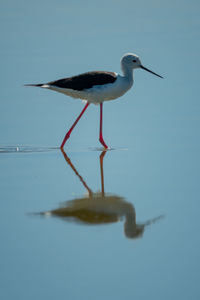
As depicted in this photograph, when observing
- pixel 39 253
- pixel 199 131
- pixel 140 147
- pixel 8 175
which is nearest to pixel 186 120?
pixel 199 131

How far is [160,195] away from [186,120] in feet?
12.5

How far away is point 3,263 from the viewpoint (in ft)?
12.1

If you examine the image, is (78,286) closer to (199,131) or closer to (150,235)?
(150,235)

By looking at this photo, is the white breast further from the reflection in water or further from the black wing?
the reflection in water

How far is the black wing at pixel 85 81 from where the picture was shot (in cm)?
805

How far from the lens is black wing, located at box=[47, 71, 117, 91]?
805 cm

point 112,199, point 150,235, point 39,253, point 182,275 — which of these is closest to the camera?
point 182,275

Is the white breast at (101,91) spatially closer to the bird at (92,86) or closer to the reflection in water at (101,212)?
the bird at (92,86)

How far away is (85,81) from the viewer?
8.08 meters

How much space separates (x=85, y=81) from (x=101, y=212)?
3640 mm

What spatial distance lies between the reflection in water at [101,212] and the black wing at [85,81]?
2981mm

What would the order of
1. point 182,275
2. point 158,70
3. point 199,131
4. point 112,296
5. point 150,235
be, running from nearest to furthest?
point 112,296
point 182,275
point 150,235
point 199,131
point 158,70

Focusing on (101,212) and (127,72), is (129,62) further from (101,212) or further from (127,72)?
(101,212)

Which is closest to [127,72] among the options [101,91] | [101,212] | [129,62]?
[129,62]
